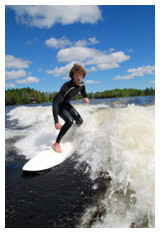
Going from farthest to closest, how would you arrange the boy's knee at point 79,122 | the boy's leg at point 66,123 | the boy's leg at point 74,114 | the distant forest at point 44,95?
the distant forest at point 44,95 < the boy's knee at point 79,122 < the boy's leg at point 74,114 < the boy's leg at point 66,123

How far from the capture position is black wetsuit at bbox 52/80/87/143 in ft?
15.5

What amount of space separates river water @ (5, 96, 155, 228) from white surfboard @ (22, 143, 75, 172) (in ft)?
0.49

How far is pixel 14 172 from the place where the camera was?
4180 millimetres

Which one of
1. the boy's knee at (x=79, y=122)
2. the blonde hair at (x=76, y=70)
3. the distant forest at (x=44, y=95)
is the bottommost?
the boy's knee at (x=79, y=122)

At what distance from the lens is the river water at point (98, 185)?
2.44m

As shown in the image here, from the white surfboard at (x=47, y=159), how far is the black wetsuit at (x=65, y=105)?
439 millimetres

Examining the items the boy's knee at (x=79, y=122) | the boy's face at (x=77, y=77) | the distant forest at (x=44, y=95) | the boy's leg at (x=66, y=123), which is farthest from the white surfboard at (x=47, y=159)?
the distant forest at (x=44, y=95)

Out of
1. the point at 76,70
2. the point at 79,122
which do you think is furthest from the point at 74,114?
the point at 76,70

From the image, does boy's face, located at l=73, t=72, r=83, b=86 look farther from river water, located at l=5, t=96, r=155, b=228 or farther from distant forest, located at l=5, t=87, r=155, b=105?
distant forest, located at l=5, t=87, r=155, b=105

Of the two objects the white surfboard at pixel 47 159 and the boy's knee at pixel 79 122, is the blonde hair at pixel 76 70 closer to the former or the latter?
the boy's knee at pixel 79 122

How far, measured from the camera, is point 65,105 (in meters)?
5.28

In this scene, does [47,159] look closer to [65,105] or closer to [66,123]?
[66,123]

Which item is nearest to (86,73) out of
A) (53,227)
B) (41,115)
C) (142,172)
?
(142,172)

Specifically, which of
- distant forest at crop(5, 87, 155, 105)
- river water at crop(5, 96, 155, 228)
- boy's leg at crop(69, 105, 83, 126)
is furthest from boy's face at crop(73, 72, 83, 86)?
distant forest at crop(5, 87, 155, 105)
